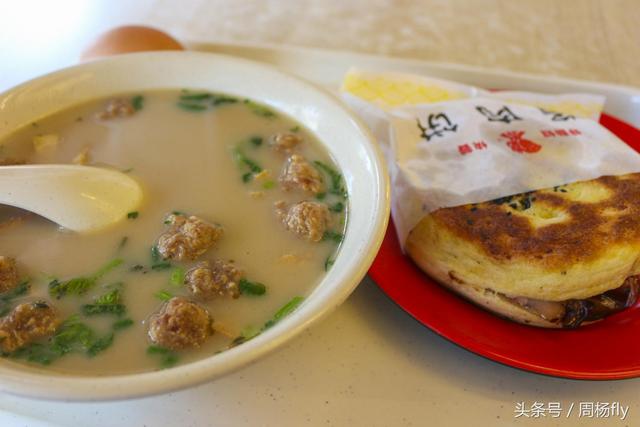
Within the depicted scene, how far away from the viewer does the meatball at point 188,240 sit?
99 centimetres

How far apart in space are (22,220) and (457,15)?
2.22 m

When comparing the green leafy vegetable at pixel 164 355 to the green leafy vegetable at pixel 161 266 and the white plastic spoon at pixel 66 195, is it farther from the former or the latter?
the white plastic spoon at pixel 66 195

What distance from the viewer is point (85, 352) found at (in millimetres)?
853

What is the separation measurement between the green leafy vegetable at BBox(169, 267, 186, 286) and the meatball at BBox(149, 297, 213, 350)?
0.08 metres

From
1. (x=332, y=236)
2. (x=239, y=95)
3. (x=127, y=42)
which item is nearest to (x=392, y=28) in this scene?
(x=127, y=42)

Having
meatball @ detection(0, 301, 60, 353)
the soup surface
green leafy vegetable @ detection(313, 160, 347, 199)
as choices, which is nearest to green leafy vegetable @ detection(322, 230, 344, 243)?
the soup surface

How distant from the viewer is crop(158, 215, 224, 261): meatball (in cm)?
99

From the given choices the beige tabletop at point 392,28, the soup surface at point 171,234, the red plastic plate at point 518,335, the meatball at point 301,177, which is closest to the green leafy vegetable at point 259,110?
the soup surface at point 171,234

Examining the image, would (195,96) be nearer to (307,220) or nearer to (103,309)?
(307,220)

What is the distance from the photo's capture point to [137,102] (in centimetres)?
138

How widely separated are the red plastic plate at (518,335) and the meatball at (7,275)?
693mm

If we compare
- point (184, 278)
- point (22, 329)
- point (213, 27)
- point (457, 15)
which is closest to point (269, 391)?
point (184, 278)

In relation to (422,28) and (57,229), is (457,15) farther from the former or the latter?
(57,229)

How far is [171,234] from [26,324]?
285 mm
